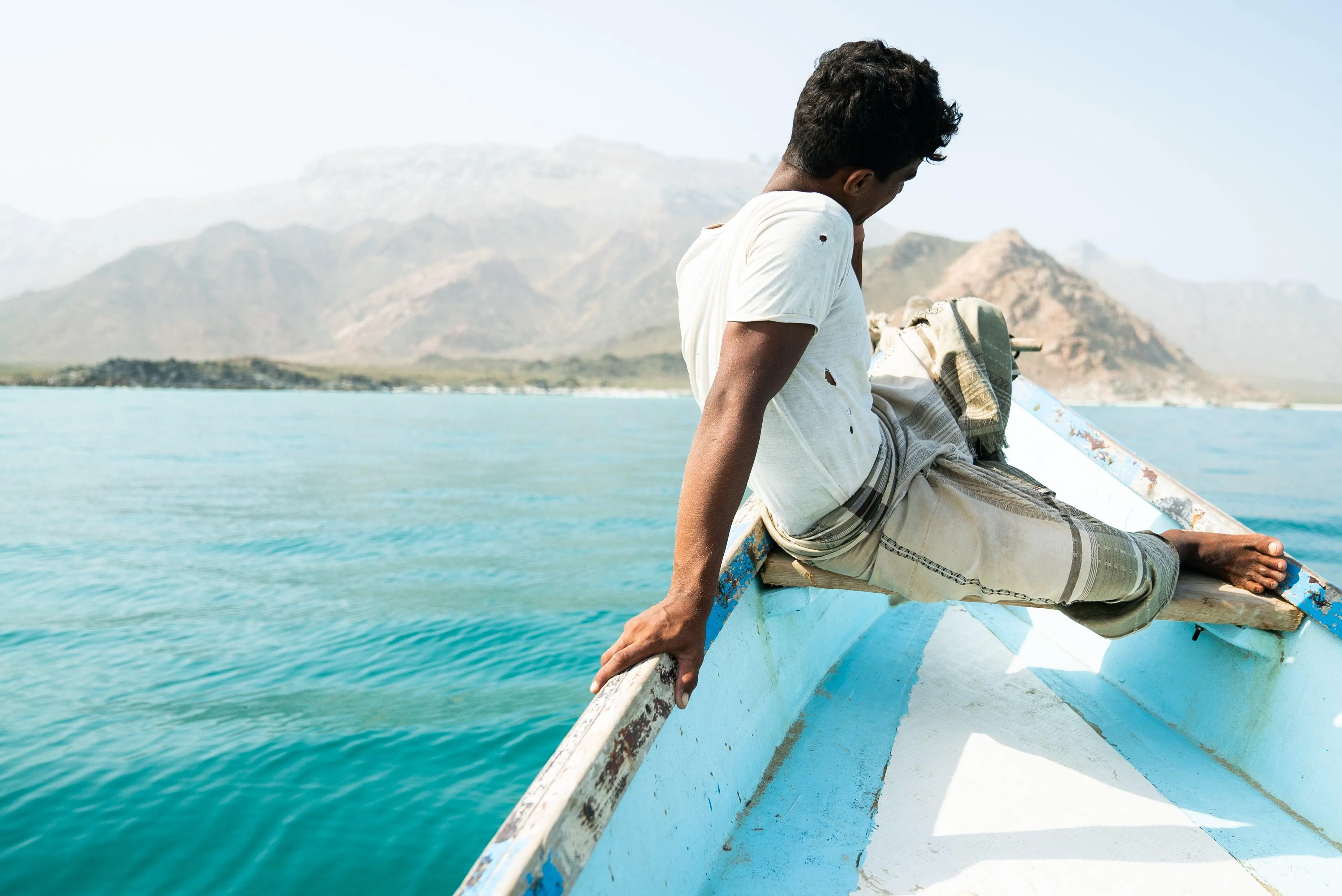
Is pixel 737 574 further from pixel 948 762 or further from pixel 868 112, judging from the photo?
pixel 868 112

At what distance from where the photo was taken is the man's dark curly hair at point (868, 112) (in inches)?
68.4

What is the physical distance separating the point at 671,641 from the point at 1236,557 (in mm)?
1669

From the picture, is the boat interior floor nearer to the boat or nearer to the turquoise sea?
the boat

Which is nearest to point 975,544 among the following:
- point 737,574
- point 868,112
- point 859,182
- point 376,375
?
point 737,574

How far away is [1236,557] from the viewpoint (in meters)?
2.21

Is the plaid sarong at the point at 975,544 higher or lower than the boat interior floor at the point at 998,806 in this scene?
higher

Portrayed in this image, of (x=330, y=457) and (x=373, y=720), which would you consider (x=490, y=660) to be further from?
(x=330, y=457)

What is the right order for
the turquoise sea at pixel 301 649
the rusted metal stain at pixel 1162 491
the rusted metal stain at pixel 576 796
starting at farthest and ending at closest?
the turquoise sea at pixel 301 649
the rusted metal stain at pixel 1162 491
the rusted metal stain at pixel 576 796

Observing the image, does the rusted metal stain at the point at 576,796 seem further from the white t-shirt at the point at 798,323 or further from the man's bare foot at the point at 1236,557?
the man's bare foot at the point at 1236,557

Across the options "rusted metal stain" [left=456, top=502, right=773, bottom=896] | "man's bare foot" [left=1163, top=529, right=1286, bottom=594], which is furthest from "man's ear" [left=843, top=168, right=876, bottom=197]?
"man's bare foot" [left=1163, top=529, right=1286, bottom=594]

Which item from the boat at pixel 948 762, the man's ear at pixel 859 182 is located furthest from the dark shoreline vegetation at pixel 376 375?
the man's ear at pixel 859 182

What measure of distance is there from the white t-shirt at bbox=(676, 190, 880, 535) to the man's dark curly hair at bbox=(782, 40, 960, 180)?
0.17 metres

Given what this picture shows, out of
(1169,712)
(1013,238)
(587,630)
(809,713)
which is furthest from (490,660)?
(1013,238)

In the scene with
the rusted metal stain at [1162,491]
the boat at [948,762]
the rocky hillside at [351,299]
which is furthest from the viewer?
the rocky hillside at [351,299]
